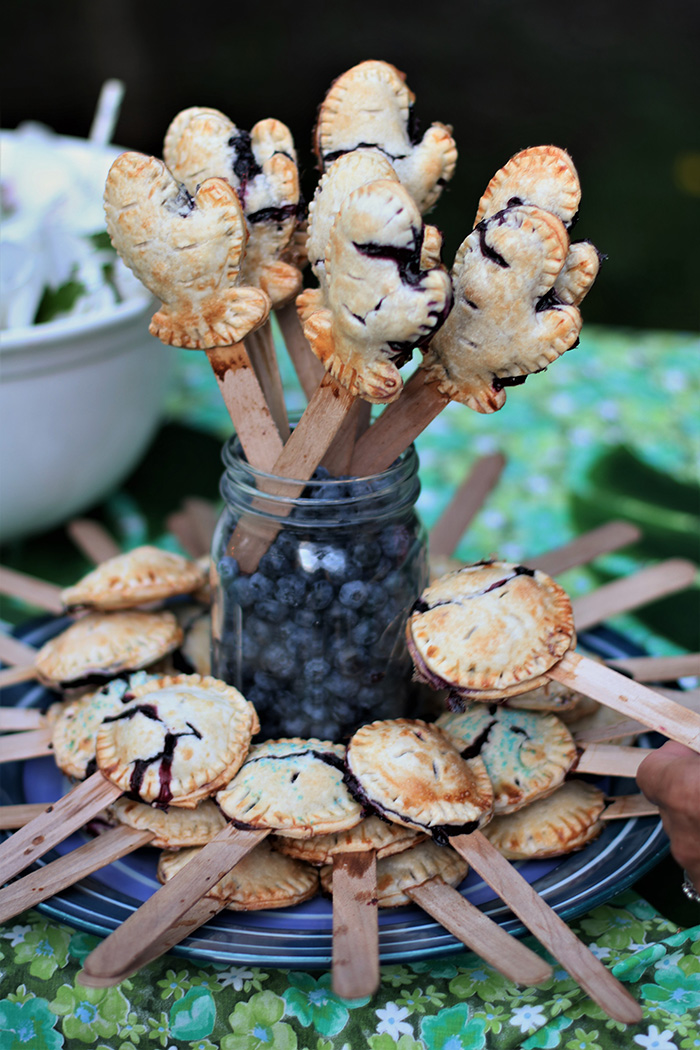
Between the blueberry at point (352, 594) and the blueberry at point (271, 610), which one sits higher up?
the blueberry at point (352, 594)

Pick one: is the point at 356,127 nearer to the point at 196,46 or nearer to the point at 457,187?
the point at 457,187

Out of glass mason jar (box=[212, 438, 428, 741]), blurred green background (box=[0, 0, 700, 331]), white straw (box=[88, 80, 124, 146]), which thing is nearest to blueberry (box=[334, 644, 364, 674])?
glass mason jar (box=[212, 438, 428, 741])

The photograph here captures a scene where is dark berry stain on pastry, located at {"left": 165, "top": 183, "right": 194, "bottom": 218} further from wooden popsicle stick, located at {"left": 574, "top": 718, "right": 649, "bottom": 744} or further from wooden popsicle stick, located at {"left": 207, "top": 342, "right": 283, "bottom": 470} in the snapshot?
wooden popsicle stick, located at {"left": 574, "top": 718, "right": 649, "bottom": 744}

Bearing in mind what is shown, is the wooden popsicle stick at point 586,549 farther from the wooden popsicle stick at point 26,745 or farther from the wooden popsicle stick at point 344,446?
the wooden popsicle stick at point 26,745

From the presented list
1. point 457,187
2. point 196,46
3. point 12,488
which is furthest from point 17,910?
point 196,46

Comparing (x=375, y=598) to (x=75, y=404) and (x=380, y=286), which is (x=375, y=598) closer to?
(x=380, y=286)

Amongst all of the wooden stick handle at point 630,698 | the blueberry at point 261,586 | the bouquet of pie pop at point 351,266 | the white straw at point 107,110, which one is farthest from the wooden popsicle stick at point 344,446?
the white straw at point 107,110
